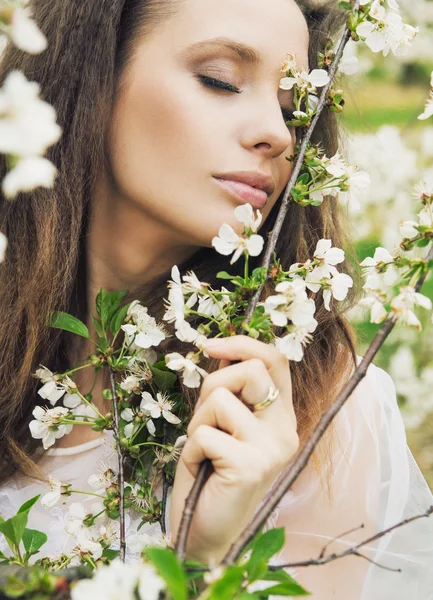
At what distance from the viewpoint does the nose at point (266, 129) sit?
1.28 metres

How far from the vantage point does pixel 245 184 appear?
129 cm

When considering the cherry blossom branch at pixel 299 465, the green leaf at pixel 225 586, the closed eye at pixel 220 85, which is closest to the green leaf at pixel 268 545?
the cherry blossom branch at pixel 299 465

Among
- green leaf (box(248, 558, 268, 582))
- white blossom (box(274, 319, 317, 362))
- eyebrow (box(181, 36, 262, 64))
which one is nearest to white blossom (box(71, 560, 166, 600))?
green leaf (box(248, 558, 268, 582))

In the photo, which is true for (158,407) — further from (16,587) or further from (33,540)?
(16,587)

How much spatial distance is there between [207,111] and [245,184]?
138mm

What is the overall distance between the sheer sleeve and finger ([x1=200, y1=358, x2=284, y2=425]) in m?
0.60

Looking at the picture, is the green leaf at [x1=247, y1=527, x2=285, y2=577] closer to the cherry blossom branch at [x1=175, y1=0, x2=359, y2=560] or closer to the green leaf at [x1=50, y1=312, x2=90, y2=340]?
the cherry blossom branch at [x1=175, y1=0, x2=359, y2=560]

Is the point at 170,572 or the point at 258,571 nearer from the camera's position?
the point at 170,572

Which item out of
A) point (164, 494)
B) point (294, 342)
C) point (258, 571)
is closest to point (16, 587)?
point (258, 571)

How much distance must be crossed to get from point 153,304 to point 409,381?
2.06 metres

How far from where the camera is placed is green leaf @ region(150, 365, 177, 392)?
1262 millimetres

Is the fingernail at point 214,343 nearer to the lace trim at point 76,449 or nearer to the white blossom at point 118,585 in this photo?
the white blossom at point 118,585

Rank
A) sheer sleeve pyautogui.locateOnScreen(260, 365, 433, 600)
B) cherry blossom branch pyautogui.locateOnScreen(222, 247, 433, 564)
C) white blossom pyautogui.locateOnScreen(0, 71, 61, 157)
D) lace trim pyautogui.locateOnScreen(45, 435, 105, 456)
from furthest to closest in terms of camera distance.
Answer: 1. lace trim pyautogui.locateOnScreen(45, 435, 105, 456)
2. sheer sleeve pyautogui.locateOnScreen(260, 365, 433, 600)
3. cherry blossom branch pyautogui.locateOnScreen(222, 247, 433, 564)
4. white blossom pyautogui.locateOnScreen(0, 71, 61, 157)

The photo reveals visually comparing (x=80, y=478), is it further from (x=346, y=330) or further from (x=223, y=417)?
(x=223, y=417)
